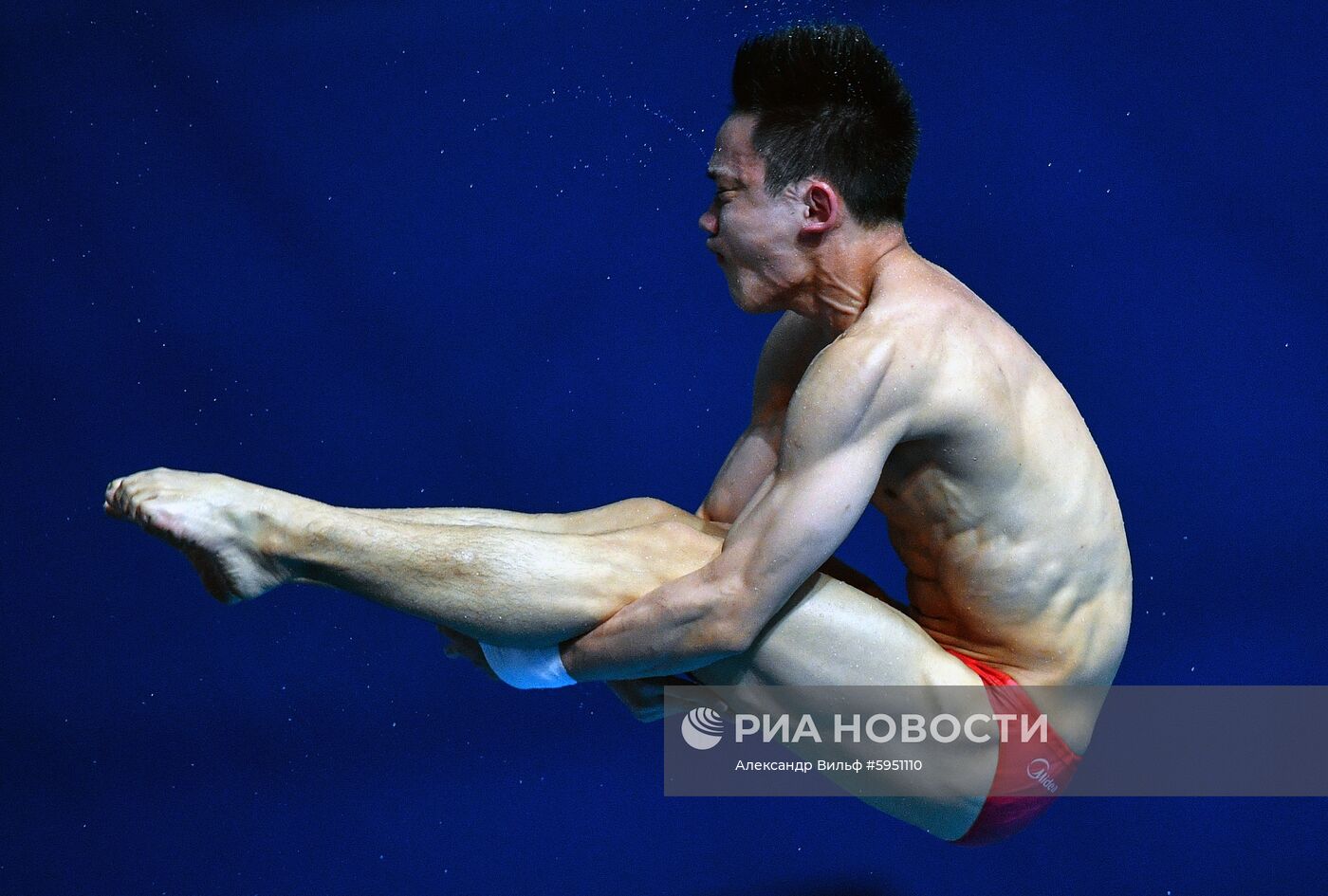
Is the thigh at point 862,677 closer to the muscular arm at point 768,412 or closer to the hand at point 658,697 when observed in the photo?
the hand at point 658,697

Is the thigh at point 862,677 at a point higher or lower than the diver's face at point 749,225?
lower

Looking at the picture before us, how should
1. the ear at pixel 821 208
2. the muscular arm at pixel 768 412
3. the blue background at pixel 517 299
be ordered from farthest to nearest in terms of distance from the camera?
the blue background at pixel 517 299 < the muscular arm at pixel 768 412 < the ear at pixel 821 208

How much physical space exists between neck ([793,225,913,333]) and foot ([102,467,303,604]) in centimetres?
61

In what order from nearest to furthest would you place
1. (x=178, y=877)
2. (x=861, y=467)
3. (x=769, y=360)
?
(x=861, y=467) < (x=769, y=360) < (x=178, y=877)

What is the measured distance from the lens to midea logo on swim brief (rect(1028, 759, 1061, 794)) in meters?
1.98

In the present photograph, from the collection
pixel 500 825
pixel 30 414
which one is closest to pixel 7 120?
pixel 30 414

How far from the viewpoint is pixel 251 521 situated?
178cm

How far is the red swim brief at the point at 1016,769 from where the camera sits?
76.8 inches

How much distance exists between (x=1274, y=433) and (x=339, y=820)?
5.43 feet

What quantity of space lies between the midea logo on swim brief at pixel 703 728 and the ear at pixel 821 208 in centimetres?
64

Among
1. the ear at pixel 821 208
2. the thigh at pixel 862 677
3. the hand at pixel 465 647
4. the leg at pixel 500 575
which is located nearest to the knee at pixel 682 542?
the leg at pixel 500 575

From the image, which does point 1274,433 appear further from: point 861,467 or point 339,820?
point 339,820

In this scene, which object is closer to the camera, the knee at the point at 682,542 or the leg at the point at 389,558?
the leg at the point at 389,558

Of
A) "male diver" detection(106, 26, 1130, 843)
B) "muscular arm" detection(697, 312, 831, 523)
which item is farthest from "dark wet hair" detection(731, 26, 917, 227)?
"muscular arm" detection(697, 312, 831, 523)
